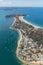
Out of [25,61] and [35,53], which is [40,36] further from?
[25,61]

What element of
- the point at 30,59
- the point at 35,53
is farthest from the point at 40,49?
the point at 30,59

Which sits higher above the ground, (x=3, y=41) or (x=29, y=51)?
(x=29, y=51)

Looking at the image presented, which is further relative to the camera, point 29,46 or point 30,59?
point 29,46

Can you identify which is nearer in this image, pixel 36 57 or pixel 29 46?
pixel 36 57

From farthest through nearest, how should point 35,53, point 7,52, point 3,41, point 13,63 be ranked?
point 3,41
point 7,52
point 35,53
point 13,63

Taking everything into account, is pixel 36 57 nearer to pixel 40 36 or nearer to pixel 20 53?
pixel 20 53

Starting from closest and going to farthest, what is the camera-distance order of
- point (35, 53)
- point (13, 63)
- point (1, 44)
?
point (13, 63)
point (35, 53)
point (1, 44)

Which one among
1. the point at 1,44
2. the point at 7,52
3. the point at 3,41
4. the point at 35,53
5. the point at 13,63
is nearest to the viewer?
the point at 13,63

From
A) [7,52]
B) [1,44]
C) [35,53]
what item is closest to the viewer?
[35,53]

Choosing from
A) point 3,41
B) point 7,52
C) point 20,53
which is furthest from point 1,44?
point 20,53
